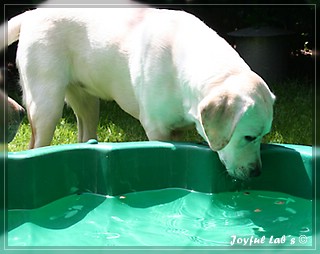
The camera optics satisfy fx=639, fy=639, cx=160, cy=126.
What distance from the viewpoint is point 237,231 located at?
3014 mm

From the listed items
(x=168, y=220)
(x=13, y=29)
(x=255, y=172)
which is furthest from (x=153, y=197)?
(x=13, y=29)

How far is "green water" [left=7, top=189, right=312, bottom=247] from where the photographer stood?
2.92 metres

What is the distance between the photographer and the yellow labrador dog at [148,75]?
2.95m

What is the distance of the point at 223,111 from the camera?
2.88m

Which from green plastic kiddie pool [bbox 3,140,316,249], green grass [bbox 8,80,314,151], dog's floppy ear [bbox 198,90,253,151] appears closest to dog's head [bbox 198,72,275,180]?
dog's floppy ear [bbox 198,90,253,151]

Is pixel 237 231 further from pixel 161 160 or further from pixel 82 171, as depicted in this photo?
pixel 82 171

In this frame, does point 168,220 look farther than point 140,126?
No

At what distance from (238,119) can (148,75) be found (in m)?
0.69

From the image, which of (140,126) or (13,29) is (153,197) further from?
(140,126)

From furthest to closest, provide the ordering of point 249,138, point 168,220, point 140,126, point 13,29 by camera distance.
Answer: point 140,126, point 13,29, point 168,220, point 249,138

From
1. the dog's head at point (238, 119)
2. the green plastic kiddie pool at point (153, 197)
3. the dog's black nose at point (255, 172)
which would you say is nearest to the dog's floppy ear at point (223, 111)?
the dog's head at point (238, 119)

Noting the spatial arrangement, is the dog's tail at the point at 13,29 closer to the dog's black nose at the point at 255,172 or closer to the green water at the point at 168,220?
the green water at the point at 168,220

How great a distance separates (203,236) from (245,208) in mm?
382

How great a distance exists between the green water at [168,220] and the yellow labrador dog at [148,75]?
25cm
